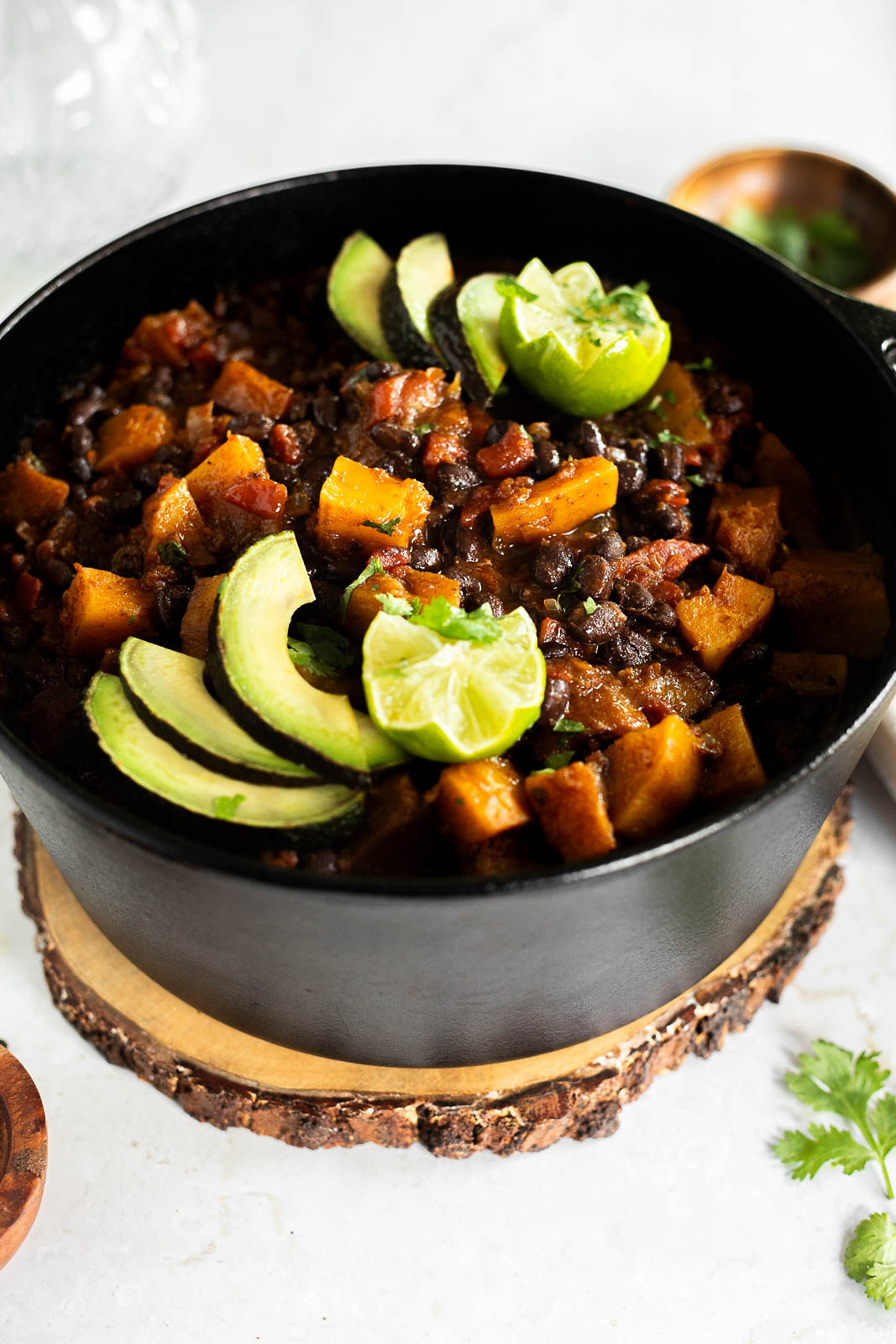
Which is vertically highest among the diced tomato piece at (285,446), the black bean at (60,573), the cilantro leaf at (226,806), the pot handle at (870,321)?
the pot handle at (870,321)

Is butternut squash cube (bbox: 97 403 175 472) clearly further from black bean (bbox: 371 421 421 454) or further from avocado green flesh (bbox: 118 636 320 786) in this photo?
avocado green flesh (bbox: 118 636 320 786)

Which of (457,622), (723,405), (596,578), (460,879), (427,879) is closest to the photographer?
(460,879)

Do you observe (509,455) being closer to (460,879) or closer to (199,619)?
(199,619)

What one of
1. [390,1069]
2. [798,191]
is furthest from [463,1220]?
[798,191]

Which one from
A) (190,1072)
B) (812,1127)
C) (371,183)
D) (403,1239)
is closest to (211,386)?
(371,183)

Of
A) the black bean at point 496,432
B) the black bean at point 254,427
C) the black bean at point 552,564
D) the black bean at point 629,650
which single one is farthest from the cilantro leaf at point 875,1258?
the black bean at point 254,427

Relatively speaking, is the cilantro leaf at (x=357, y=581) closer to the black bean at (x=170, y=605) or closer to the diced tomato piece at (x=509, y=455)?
the black bean at (x=170, y=605)
